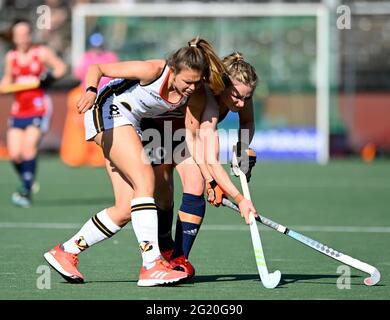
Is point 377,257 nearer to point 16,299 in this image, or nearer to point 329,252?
point 329,252

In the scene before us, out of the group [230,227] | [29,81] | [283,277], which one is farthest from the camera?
[29,81]

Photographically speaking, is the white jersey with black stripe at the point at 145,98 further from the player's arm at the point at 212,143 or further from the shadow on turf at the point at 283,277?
the shadow on turf at the point at 283,277

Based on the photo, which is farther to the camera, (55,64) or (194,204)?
(55,64)

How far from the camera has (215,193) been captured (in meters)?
Result: 6.27

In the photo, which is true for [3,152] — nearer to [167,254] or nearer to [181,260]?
[167,254]

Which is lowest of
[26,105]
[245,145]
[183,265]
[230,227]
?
[230,227]

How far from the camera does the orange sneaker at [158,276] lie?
19.4 ft

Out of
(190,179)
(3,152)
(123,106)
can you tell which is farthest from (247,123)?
(3,152)

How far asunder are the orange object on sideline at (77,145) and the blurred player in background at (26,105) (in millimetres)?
4708

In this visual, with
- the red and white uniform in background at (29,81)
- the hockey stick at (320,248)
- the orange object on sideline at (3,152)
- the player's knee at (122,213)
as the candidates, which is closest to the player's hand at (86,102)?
the player's knee at (122,213)

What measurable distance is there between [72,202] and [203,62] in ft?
19.1

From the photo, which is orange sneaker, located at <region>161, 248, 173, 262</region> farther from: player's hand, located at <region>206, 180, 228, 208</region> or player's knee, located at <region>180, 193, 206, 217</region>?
player's hand, located at <region>206, 180, 228, 208</region>

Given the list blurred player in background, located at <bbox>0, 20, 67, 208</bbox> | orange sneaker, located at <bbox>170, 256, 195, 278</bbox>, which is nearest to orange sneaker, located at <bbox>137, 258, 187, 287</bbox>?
orange sneaker, located at <bbox>170, 256, 195, 278</bbox>
